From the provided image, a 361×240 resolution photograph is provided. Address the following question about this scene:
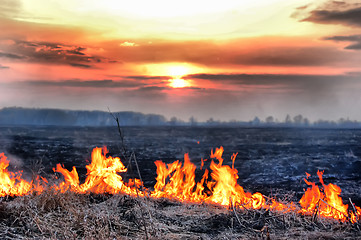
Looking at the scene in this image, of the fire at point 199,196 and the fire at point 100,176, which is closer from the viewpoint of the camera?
the fire at point 199,196

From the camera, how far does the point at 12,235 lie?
6219 millimetres

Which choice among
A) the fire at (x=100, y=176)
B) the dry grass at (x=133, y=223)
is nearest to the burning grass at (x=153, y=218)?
the dry grass at (x=133, y=223)

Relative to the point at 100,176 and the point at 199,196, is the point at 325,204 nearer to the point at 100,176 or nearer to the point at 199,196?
the point at 199,196

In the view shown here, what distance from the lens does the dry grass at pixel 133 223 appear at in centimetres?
637

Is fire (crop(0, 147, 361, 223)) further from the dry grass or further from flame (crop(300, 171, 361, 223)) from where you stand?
the dry grass

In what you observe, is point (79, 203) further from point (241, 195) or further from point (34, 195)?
point (241, 195)

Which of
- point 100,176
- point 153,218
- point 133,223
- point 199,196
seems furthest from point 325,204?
point 100,176

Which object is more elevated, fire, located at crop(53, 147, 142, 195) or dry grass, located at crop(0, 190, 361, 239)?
fire, located at crop(53, 147, 142, 195)

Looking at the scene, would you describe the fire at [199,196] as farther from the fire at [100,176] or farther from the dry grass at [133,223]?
the dry grass at [133,223]

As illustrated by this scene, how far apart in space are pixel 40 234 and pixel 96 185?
134 inches

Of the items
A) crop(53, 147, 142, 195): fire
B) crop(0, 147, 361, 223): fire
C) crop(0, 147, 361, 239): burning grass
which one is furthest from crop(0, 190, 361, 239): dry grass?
crop(53, 147, 142, 195): fire

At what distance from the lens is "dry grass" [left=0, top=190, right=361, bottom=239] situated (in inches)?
251

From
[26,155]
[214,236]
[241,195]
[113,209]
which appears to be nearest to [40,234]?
[113,209]

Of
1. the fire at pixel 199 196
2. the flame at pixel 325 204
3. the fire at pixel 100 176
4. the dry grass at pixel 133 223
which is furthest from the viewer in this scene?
the fire at pixel 100 176
